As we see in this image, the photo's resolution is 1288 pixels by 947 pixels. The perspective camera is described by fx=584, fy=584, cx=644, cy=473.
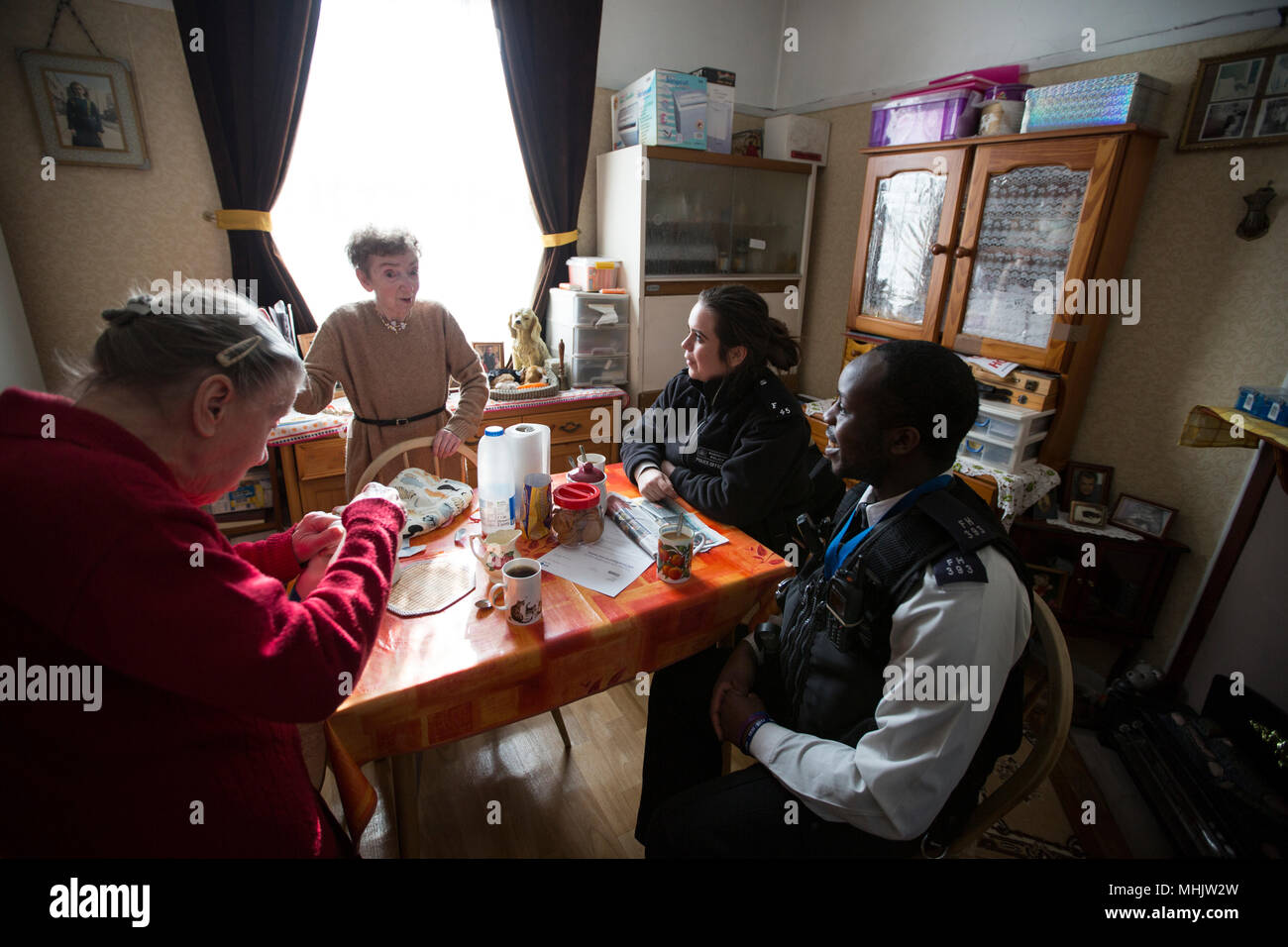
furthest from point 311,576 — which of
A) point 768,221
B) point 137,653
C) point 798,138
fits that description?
point 798,138

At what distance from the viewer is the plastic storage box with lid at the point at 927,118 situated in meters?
2.35

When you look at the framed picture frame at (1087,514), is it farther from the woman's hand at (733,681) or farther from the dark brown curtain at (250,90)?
the dark brown curtain at (250,90)

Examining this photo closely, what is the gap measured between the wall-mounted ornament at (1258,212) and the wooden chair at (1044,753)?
176 centimetres

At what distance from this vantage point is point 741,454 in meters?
1.68

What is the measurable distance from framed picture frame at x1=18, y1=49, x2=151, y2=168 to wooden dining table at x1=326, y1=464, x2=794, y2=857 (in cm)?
230

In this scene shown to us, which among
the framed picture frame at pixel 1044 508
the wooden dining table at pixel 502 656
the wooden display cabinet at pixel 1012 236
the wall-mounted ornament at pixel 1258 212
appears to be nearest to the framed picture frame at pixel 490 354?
the wooden dining table at pixel 502 656

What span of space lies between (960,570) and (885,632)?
0.57 feet

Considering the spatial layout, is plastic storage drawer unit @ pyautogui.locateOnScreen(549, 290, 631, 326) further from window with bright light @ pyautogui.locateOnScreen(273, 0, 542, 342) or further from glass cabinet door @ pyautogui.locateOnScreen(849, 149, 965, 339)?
glass cabinet door @ pyautogui.locateOnScreen(849, 149, 965, 339)

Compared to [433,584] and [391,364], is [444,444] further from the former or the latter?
[433,584]

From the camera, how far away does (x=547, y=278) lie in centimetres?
324
